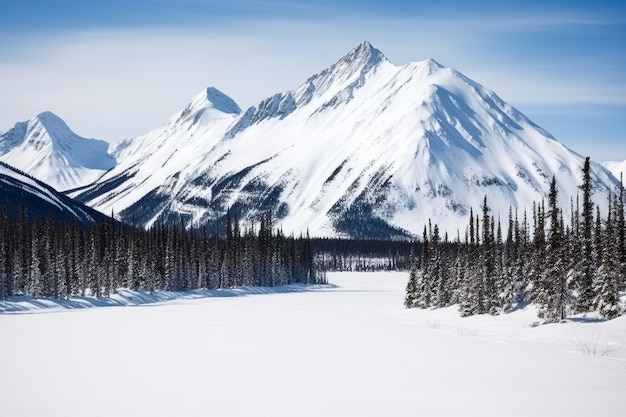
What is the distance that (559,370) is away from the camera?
77.8 ft

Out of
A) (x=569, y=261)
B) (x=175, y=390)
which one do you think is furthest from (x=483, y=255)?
(x=175, y=390)

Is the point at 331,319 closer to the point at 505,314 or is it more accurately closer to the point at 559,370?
the point at 505,314

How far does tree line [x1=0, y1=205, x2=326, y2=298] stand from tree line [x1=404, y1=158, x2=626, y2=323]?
46554 millimetres

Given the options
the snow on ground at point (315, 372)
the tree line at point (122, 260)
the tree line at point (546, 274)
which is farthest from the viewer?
the tree line at point (122, 260)

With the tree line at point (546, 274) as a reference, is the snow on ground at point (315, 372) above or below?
below

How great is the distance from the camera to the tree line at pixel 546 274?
4406cm

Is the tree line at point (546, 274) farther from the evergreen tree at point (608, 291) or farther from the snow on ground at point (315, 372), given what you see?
the snow on ground at point (315, 372)

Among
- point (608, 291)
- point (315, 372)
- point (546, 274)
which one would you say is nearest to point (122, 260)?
point (546, 274)

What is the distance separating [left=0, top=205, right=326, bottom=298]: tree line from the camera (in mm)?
88125

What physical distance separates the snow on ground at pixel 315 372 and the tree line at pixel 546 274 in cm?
269

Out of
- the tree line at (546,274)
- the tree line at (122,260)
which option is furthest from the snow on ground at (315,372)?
the tree line at (122,260)

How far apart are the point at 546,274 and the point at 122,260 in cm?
7962

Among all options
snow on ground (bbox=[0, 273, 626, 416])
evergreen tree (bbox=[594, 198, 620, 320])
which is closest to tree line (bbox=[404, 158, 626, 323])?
evergreen tree (bbox=[594, 198, 620, 320])

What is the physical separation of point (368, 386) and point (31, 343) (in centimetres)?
2017
